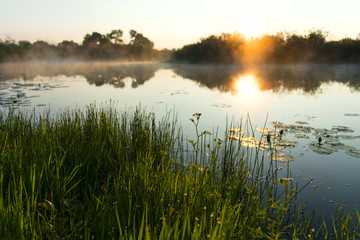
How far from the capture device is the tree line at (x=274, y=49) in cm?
2643

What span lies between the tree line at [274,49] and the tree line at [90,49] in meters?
25.1

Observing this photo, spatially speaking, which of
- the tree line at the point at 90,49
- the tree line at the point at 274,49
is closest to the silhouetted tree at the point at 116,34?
the tree line at the point at 90,49

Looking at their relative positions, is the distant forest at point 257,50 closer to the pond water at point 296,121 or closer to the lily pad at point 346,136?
the pond water at point 296,121

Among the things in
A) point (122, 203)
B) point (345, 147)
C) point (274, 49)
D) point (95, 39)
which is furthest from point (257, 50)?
point (95, 39)

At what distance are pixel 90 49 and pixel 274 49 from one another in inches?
1620

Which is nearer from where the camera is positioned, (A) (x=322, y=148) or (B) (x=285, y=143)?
(A) (x=322, y=148)

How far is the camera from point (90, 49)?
5588cm

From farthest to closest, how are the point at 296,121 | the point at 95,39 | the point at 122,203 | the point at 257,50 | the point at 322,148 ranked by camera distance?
the point at 95,39
the point at 257,50
the point at 296,121
the point at 322,148
the point at 122,203

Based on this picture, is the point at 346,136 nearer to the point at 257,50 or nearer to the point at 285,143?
the point at 285,143

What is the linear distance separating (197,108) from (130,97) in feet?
10.1

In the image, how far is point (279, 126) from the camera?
223 inches

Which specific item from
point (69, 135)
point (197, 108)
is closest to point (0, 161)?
point (69, 135)

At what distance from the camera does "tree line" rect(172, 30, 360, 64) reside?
26430mm

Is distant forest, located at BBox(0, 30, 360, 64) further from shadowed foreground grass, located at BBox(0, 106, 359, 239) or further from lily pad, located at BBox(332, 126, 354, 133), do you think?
shadowed foreground grass, located at BBox(0, 106, 359, 239)
